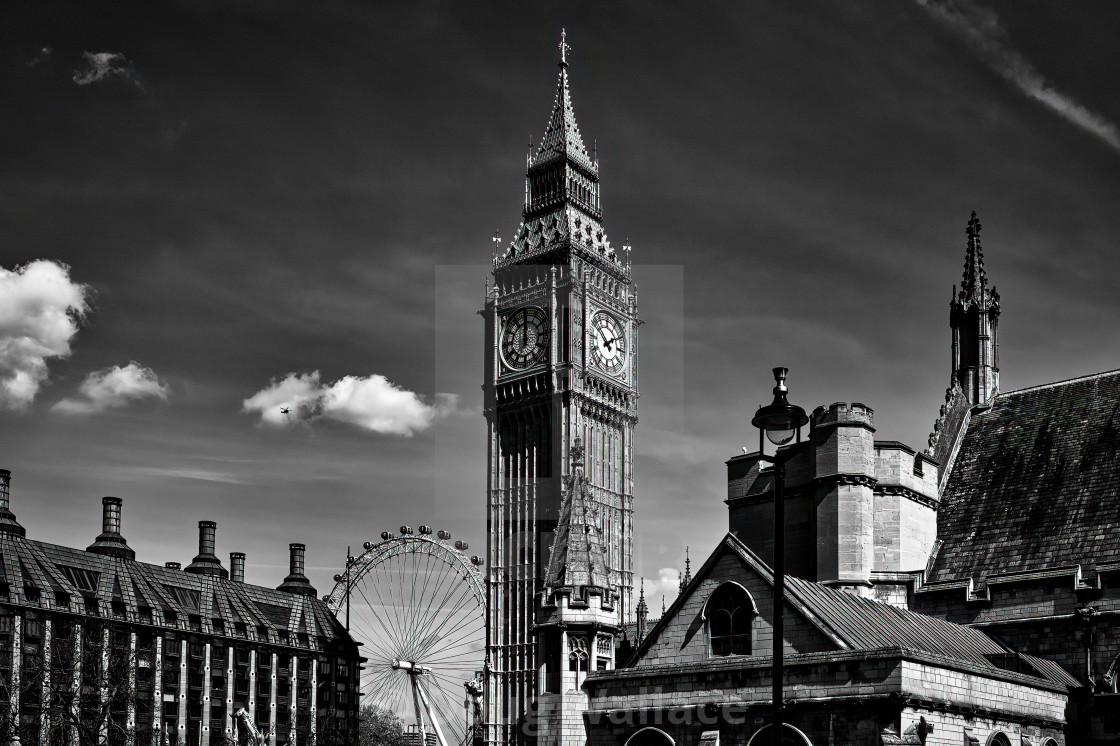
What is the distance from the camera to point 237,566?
132 meters

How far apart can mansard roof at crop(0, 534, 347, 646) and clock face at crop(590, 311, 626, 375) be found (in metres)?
34.4

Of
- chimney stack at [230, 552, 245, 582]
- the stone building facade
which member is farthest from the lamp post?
chimney stack at [230, 552, 245, 582]

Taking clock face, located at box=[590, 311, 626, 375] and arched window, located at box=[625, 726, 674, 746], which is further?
clock face, located at box=[590, 311, 626, 375]

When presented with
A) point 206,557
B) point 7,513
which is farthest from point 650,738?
point 206,557

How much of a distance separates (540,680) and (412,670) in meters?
26.1

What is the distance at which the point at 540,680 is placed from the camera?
38812 millimetres

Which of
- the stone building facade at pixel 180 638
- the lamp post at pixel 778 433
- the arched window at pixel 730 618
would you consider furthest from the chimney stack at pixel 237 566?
the lamp post at pixel 778 433

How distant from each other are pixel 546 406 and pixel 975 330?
241 ft

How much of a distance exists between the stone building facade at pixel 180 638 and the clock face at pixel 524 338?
94.9 feet

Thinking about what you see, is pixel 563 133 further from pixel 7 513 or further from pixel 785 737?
pixel 785 737

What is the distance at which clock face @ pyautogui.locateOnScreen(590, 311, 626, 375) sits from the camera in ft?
427

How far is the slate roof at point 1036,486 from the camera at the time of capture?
4484 cm

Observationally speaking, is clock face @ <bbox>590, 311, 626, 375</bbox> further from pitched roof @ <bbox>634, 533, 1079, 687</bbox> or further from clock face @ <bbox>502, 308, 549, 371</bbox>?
pitched roof @ <bbox>634, 533, 1079, 687</bbox>

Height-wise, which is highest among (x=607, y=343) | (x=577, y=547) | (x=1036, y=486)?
(x=607, y=343)
